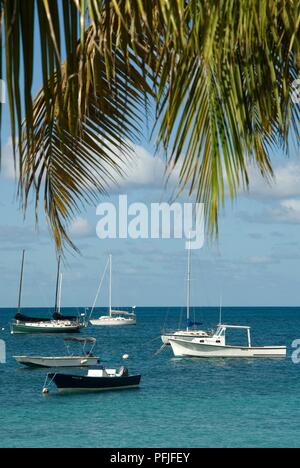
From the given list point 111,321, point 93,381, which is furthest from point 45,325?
point 93,381

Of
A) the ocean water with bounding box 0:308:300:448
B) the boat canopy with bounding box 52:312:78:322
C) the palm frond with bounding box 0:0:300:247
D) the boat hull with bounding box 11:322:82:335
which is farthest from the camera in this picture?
the boat hull with bounding box 11:322:82:335

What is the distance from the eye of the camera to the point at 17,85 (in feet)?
5.29

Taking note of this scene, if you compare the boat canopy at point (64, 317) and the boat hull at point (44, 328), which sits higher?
the boat canopy at point (64, 317)

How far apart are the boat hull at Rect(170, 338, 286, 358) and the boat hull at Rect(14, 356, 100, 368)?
52.0ft

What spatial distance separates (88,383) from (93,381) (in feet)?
1.31

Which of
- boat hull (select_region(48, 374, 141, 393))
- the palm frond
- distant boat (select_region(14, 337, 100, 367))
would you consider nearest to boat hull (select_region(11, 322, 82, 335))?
distant boat (select_region(14, 337, 100, 367))

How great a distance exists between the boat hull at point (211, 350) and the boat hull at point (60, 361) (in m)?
15.8

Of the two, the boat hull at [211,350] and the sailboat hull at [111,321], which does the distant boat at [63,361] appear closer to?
the boat hull at [211,350]

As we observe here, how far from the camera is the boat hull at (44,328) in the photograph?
130375mm

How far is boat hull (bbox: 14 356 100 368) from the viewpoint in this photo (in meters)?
67.6

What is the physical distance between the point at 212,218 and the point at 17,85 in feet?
2.49

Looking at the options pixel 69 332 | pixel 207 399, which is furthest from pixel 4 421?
pixel 69 332

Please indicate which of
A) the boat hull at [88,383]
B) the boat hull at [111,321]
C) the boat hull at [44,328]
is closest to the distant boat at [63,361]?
the boat hull at [88,383]

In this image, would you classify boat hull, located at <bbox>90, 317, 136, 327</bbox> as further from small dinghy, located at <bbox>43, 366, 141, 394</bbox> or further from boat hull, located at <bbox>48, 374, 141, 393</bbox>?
boat hull, located at <bbox>48, 374, 141, 393</bbox>
